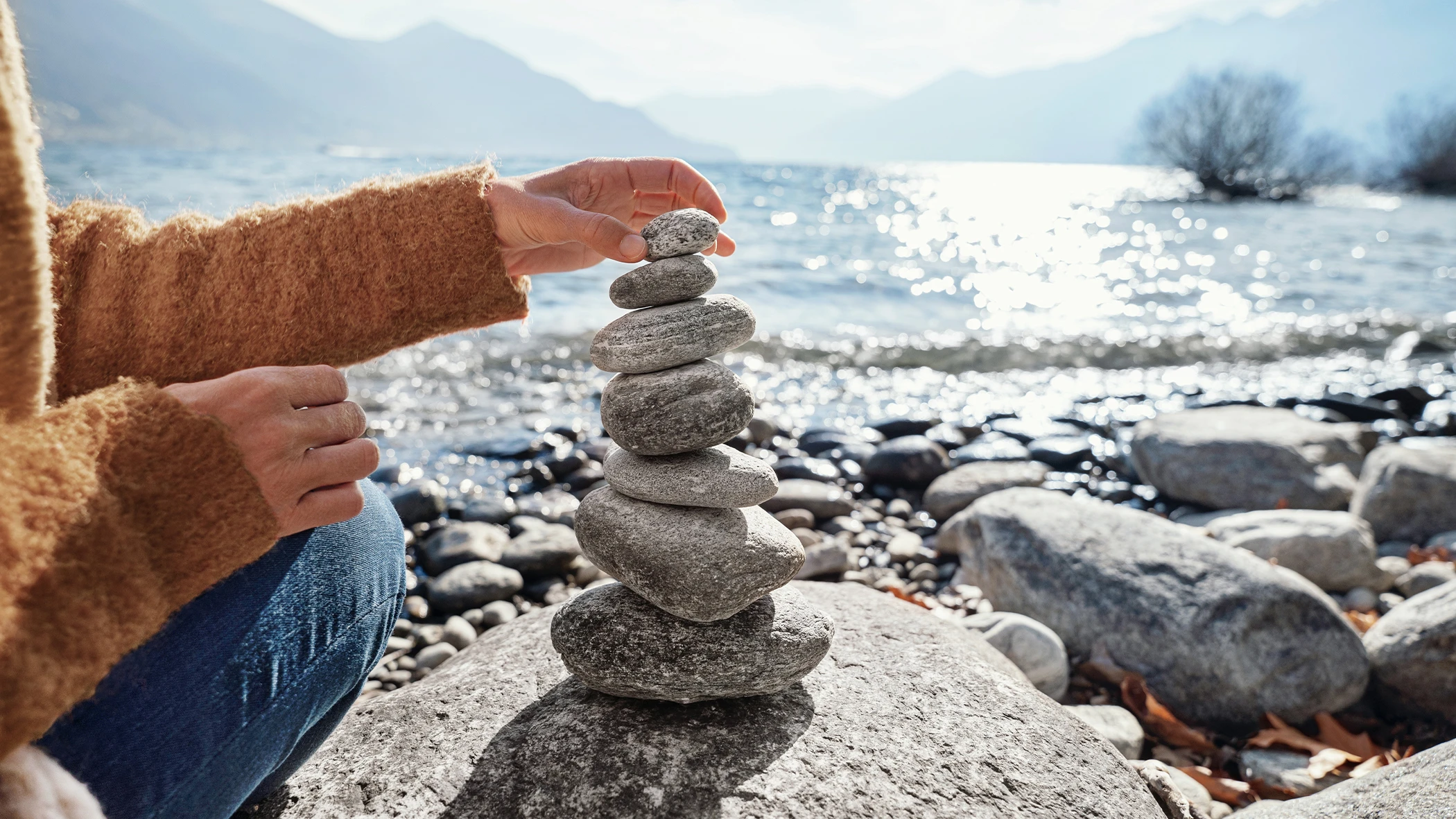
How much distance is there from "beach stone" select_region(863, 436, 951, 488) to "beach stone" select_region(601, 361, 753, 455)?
3690 millimetres

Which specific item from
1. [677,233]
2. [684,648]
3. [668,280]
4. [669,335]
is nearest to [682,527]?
[684,648]

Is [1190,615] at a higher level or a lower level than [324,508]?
lower

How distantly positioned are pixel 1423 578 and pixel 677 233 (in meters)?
4.45

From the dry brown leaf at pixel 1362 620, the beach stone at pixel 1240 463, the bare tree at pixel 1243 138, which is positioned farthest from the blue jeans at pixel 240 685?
the bare tree at pixel 1243 138

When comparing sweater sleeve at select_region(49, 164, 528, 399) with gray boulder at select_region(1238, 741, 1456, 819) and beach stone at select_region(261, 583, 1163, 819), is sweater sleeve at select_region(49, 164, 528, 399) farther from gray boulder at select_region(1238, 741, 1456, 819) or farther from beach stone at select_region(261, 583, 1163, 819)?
gray boulder at select_region(1238, 741, 1456, 819)

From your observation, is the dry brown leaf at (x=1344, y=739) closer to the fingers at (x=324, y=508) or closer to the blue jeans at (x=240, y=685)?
the blue jeans at (x=240, y=685)

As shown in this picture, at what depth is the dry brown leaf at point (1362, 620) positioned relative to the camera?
3.84m

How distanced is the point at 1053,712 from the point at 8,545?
2265 millimetres

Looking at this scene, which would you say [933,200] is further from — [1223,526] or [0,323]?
[0,323]

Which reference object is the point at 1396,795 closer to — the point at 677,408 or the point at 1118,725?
the point at 1118,725

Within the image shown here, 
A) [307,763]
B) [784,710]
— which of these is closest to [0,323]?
[307,763]

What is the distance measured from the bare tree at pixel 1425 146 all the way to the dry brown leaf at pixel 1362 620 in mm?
62318

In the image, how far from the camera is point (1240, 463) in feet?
18.3

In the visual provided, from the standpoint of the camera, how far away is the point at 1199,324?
12.1 meters
